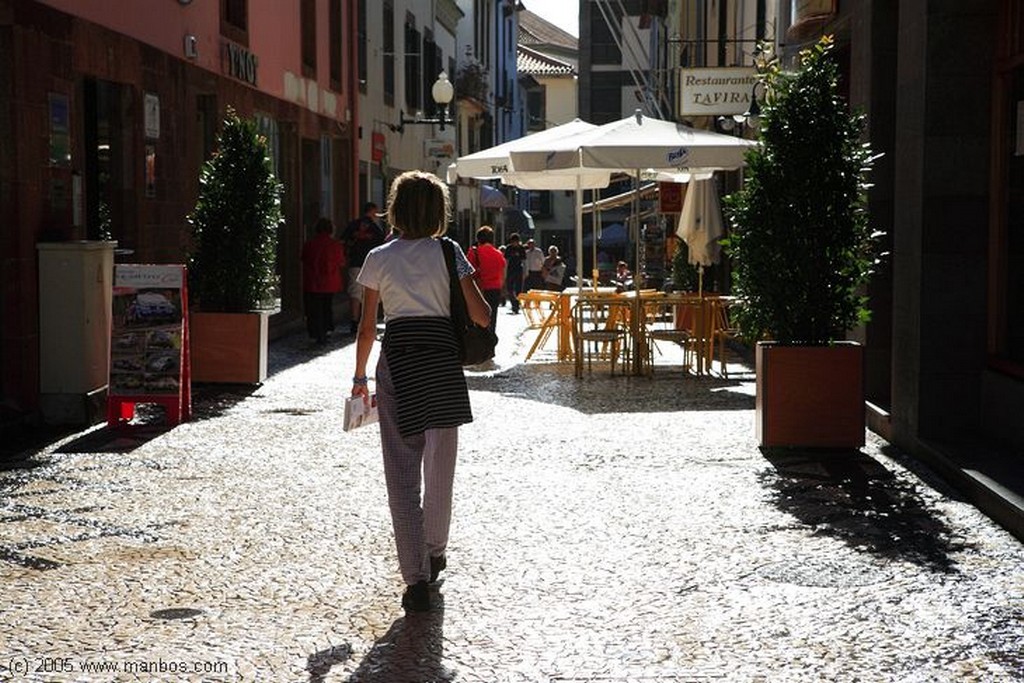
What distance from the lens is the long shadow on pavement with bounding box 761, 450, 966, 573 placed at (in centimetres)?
763

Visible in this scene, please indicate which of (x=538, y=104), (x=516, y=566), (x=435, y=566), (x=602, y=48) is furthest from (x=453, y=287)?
(x=538, y=104)

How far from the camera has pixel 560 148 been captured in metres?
16.2

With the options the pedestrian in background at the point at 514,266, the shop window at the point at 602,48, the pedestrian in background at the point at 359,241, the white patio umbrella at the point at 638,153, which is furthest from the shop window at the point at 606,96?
the white patio umbrella at the point at 638,153

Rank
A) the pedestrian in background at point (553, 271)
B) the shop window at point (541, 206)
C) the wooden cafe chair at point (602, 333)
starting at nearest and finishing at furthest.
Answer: the wooden cafe chair at point (602, 333), the pedestrian in background at point (553, 271), the shop window at point (541, 206)

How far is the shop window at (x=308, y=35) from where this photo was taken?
2456 centimetres

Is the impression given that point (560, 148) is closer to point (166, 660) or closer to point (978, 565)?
point (978, 565)

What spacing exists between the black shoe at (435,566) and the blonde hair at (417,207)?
4.33 ft

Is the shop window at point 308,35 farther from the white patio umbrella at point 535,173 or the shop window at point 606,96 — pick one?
the shop window at point 606,96

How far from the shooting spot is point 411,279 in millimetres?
6758

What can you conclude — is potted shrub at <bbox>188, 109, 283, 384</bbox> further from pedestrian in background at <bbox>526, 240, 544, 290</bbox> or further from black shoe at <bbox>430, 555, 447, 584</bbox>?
pedestrian in background at <bbox>526, 240, 544, 290</bbox>

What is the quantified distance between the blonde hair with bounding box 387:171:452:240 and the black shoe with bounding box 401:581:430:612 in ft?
4.71

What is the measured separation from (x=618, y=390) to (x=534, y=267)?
1015 inches

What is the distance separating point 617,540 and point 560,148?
8827 millimetres

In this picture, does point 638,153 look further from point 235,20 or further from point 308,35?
point 308,35
